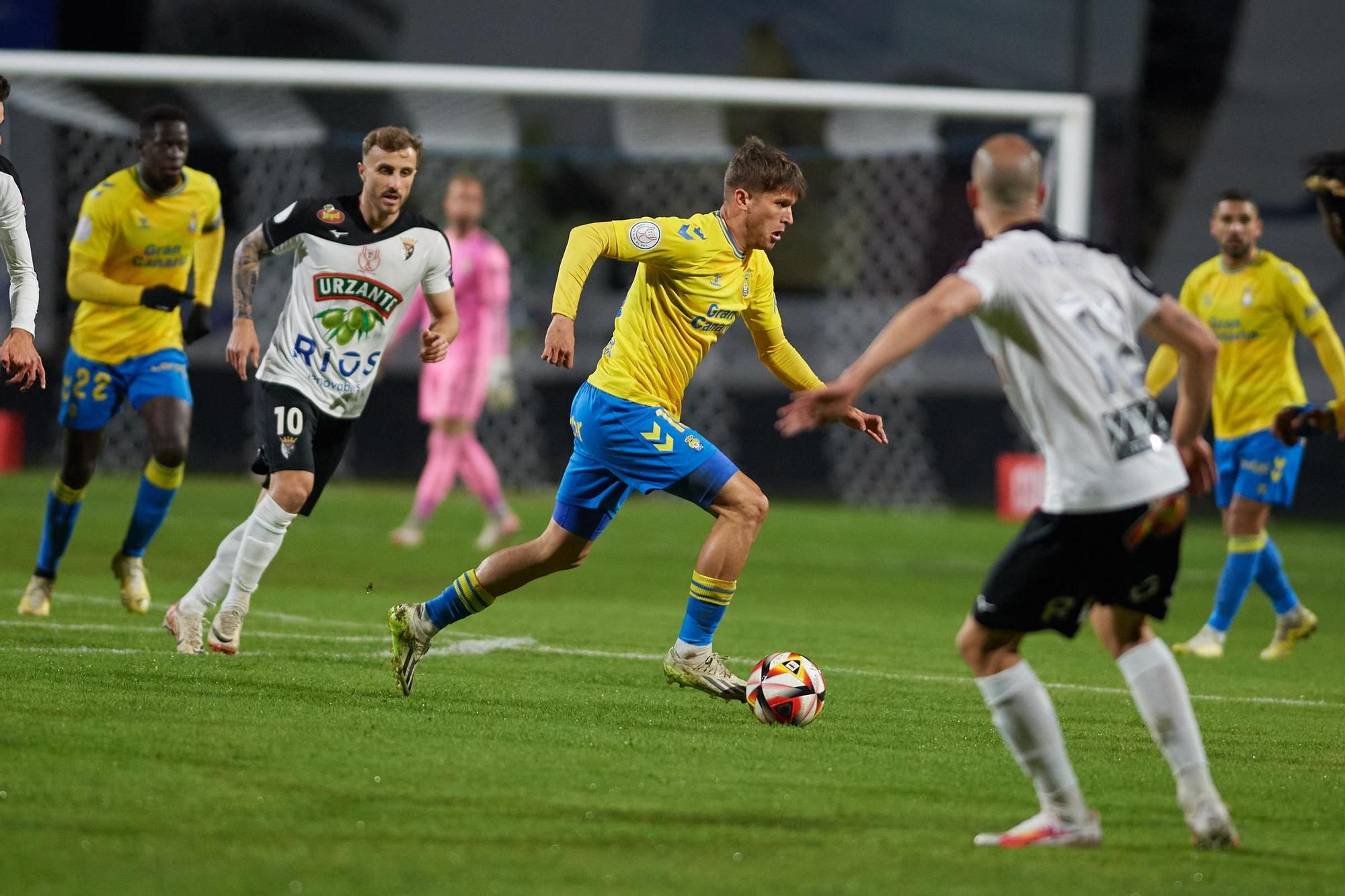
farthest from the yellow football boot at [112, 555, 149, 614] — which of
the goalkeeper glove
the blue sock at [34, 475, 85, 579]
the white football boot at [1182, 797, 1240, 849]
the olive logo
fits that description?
the goalkeeper glove

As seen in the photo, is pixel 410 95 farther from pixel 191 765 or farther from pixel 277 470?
pixel 191 765

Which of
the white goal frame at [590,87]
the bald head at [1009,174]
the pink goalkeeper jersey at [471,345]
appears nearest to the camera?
the bald head at [1009,174]

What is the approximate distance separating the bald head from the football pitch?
1625 millimetres

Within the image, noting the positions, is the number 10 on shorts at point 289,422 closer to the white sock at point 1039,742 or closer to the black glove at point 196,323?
the black glove at point 196,323

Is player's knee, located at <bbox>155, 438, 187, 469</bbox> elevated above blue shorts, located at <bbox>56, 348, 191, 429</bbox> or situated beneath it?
situated beneath

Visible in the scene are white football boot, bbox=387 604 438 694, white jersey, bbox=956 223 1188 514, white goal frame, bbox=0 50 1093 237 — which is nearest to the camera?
white jersey, bbox=956 223 1188 514

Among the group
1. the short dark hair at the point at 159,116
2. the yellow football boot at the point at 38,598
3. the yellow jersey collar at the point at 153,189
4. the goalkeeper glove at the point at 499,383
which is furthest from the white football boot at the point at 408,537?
the short dark hair at the point at 159,116

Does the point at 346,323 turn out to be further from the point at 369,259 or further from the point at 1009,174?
the point at 1009,174

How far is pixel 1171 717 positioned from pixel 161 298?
5420 millimetres

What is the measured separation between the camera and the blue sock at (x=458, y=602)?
6.07m

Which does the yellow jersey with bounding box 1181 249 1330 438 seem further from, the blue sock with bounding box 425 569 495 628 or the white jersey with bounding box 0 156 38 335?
the white jersey with bounding box 0 156 38 335

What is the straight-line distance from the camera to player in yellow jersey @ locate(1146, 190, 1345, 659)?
8.52 meters

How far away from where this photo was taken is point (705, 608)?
607cm

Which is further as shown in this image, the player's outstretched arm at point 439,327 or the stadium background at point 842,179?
the stadium background at point 842,179
